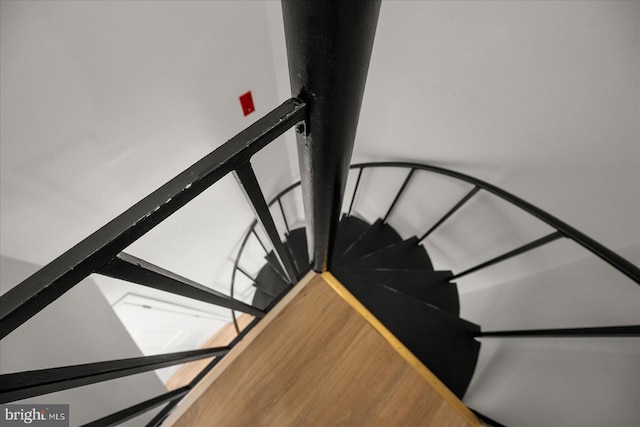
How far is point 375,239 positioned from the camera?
2.42 m

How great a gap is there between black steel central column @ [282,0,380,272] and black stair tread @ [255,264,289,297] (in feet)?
8.42

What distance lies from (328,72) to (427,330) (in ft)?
4.44

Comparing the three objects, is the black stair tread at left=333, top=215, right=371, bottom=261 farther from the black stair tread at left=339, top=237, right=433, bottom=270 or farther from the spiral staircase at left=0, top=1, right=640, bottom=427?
the spiral staircase at left=0, top=1, right=640, bottom=427

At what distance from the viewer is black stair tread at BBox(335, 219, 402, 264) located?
2360 millimetres

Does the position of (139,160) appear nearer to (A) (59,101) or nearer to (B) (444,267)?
(A) (59,101)

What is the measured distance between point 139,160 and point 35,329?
2.66 feet

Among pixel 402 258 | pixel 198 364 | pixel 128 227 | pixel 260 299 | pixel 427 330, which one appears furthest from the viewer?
pixel 198 364

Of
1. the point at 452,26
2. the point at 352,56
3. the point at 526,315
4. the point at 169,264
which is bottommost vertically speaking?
the point at 526,315

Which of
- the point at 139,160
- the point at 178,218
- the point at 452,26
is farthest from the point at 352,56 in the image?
the point at 178,218

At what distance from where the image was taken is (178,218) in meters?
1.85

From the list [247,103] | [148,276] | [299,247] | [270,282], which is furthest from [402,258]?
[148,276]

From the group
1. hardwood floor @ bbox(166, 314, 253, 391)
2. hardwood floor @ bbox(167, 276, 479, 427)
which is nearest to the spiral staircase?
hardwood floor @ bbox(167, 276, 479, 427)

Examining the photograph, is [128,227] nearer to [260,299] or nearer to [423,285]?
[423,285]

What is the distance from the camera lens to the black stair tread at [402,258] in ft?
6.73
